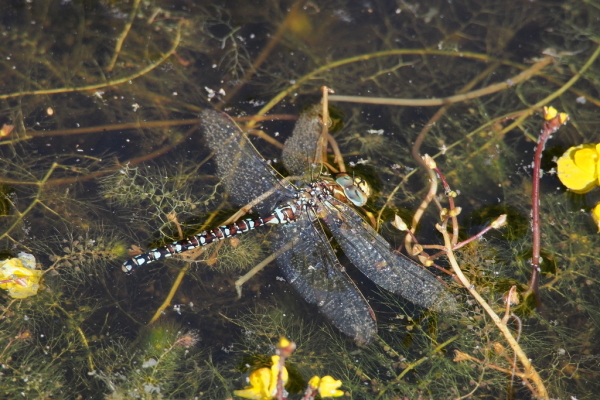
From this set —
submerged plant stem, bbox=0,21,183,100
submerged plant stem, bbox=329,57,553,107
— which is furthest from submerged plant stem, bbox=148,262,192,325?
submerged plant stem, bbox=329,57,553,107

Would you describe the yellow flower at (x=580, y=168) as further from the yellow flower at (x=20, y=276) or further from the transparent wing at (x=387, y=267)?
the yellow flower at (x=20, y=276)

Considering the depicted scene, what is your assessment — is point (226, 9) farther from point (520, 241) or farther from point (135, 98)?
point (520, 241)

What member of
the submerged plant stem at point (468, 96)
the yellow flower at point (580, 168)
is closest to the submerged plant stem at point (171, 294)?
the submerged plant stem at point (468, 96)

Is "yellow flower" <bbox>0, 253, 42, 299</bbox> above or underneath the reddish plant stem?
underneath

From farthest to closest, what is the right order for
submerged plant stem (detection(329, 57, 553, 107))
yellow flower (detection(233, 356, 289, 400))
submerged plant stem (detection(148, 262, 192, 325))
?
submerged plant stem (detection(329, 57, 553, 107)) → submerged plant stem (detection(148, 262, 192, 325)) → yellow flower (detection(233, 356, 289, 400))

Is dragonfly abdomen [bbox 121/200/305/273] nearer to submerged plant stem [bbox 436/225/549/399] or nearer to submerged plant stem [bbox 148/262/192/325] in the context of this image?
submerged plant stem [bbox 148/262/192/325]

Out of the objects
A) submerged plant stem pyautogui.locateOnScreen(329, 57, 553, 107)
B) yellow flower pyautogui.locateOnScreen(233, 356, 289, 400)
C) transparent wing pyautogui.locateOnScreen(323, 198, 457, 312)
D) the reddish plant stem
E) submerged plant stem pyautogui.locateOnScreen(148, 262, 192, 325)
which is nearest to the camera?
yellow flower pyautogui.locateOnScreen(233, 356, 289, 400)

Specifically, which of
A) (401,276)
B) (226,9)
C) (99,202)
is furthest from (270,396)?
(226,9)
